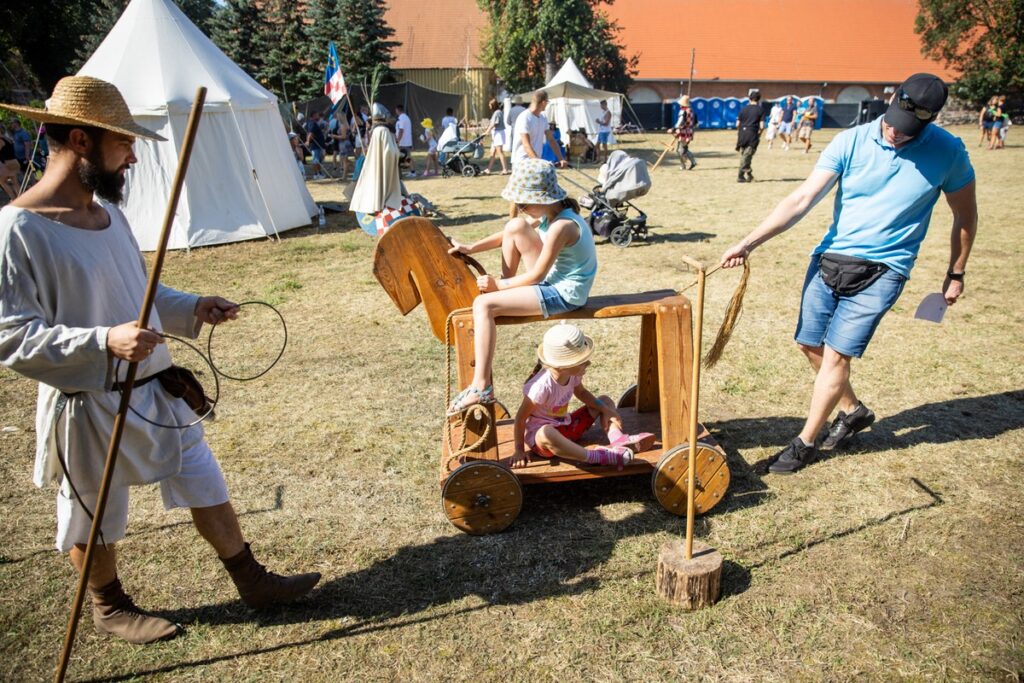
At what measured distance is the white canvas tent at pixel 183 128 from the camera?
9602 mm

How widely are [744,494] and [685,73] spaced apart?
45283 millimetres

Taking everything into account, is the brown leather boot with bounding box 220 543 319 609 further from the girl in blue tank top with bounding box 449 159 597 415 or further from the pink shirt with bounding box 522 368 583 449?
the pink shirt with bounding box 522 368 583 449

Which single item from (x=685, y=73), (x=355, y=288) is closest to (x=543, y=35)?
(x=685, y=73)

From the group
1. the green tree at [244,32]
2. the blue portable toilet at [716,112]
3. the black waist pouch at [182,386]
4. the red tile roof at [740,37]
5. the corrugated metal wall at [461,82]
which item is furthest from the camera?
the red tile roof at [740,37]

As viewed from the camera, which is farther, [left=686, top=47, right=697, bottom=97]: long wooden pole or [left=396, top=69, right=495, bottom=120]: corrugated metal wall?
[left=686, top=47, right=697, bottom=97]: long wooden pole

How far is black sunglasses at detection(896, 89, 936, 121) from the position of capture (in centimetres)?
336

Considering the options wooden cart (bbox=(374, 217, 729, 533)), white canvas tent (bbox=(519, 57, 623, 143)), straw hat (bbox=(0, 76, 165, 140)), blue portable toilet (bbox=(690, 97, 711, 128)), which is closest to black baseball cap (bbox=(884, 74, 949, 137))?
wooden cart (bbox=(374, 217, 729, 533))

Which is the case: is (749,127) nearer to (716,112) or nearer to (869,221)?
(869,221)

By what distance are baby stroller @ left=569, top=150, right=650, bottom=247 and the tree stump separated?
7046 mm

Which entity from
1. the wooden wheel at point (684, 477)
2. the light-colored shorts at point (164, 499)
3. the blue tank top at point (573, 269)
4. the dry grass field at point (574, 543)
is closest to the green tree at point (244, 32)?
the dry grass field at point (574, 543)

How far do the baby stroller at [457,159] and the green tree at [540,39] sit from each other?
15115mm

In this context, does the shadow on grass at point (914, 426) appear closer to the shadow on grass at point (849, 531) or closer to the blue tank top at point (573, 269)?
the shadow on grass at point (849, 531)

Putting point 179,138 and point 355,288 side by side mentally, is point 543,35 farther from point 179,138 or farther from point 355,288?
point 355,288

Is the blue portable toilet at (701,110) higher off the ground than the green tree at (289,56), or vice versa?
the green tree at (289,56)
